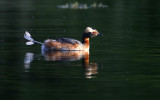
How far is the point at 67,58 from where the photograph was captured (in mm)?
20219

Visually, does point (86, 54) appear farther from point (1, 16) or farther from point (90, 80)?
point (1, 16)

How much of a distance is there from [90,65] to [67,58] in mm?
1957

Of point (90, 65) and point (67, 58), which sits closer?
point (90, 65)

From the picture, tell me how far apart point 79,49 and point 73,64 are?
396cm

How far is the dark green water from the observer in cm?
1409

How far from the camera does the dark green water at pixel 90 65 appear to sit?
14.1 metres

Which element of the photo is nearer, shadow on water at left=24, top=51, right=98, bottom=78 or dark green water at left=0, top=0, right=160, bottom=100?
dark green water at left=0, top=0, right=160, bottom=100

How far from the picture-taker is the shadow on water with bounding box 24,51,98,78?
17.5 meters

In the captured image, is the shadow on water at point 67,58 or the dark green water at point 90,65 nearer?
the dark green water at point 90,65

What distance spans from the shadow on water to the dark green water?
3cm

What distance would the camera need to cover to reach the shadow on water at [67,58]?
17.5 m

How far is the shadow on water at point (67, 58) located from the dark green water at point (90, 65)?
3 centimetres

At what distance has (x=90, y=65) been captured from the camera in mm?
18438

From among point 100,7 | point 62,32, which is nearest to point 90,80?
point 62,32
